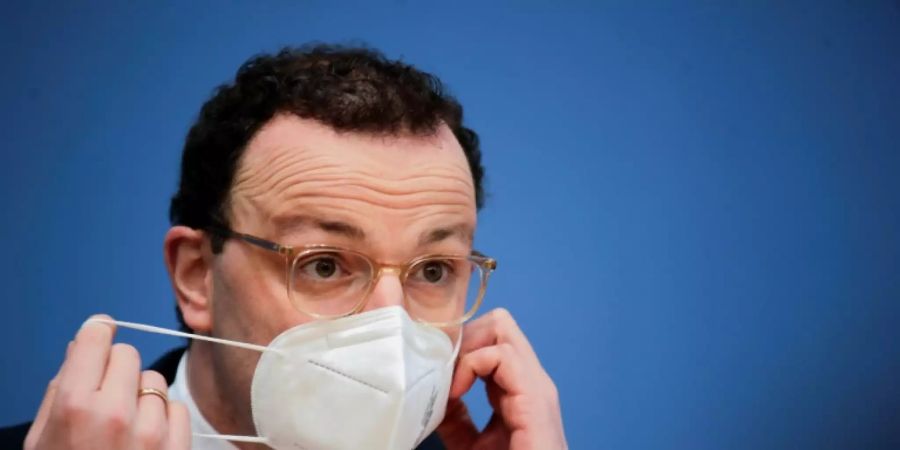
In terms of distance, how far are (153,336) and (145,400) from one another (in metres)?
1.00

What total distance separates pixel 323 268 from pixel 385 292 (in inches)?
4.8

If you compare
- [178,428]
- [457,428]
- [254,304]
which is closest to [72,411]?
[178,428]

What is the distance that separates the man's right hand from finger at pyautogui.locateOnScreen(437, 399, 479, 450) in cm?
73

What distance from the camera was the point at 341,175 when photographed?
115 cm

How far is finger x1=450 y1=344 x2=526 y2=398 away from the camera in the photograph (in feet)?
4.39

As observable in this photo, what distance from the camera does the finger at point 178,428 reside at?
91cm

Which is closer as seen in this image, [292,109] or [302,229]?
[302,229]

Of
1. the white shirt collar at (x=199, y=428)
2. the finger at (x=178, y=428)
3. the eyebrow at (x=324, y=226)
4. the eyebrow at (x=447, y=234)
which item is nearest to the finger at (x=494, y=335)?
the eyebrow at (x=447, y=234)

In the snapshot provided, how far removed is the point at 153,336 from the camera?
6.00 ft

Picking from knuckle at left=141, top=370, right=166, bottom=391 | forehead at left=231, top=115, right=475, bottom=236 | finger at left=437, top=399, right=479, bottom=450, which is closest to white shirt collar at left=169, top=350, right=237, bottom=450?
knuckle at left=141, top=370, right=166, bottom=391

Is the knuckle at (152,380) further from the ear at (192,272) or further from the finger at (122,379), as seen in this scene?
the ear at (192,272)

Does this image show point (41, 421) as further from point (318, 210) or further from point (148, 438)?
point (318, 210)

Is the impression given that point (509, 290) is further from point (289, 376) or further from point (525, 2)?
point (289, 376)

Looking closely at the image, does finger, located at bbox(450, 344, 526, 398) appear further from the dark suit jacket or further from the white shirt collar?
the dark suit jacket
